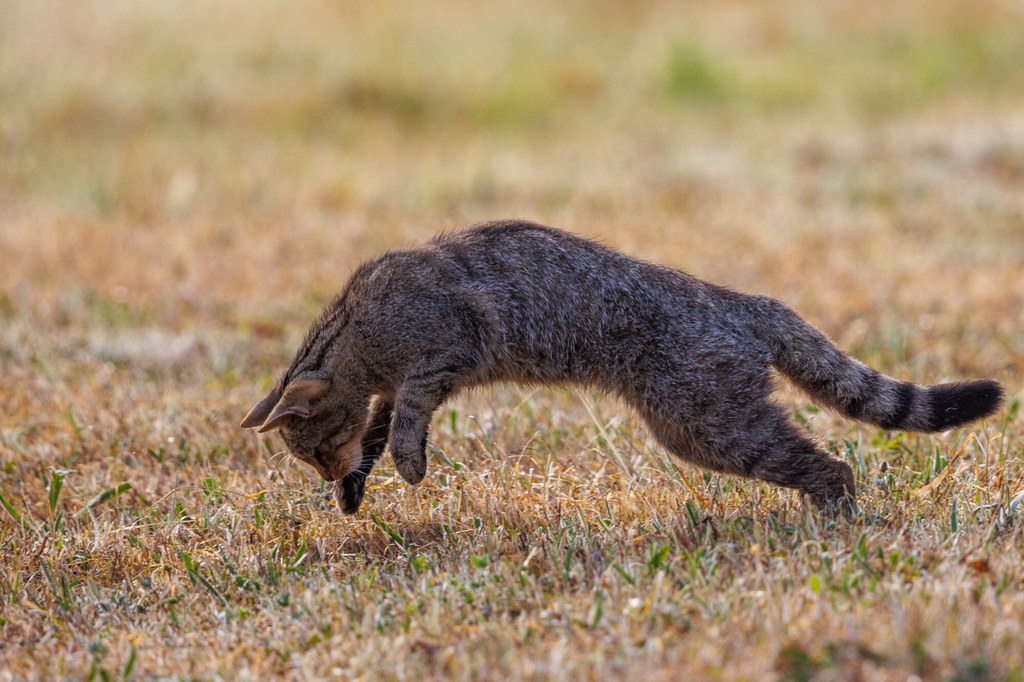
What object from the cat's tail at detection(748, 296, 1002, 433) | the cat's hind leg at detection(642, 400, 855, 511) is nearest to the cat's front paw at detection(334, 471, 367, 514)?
the cat's hind leg at detection(642, 400, 855, 511)

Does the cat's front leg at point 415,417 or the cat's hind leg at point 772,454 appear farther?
the cat's front leg at point 415,417

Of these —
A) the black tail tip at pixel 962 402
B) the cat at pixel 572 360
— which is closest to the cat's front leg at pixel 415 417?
the cat at pixel 572 360

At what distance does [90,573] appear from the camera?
4.20 m

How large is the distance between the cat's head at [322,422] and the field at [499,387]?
0.50 ft

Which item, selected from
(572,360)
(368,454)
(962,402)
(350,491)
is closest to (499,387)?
(368,454)

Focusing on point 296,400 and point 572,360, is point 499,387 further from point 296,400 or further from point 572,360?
point 296,400

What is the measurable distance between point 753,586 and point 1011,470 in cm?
149

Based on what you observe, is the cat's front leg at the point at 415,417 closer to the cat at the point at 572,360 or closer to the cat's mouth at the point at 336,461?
the cat at the point at 572,360

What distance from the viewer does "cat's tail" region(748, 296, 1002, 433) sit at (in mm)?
4270

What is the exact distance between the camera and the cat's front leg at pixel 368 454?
15.0 ft

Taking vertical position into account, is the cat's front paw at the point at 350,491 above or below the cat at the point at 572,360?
below

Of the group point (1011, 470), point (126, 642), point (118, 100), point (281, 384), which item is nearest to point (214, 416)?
point (281, 384)

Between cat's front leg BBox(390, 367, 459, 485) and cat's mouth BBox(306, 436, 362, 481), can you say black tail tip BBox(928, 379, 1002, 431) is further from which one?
cat's mouth BBox(306, 436, 362, 481)

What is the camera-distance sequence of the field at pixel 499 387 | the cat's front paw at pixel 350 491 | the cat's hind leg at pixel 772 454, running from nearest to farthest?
the field at pixel 499 387 < the cat's hind leg at pixel 772 454 < the cat's front paw at pixel 350 491
